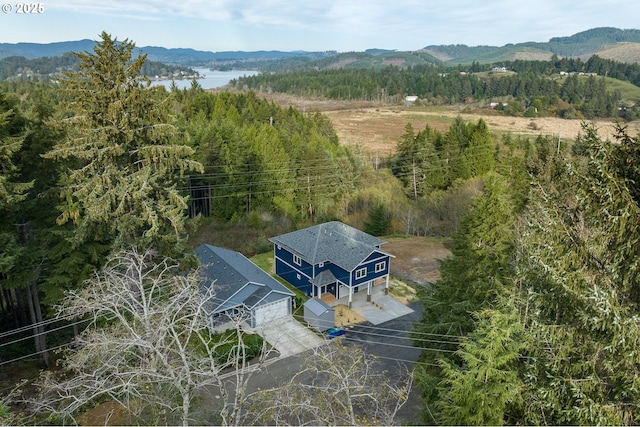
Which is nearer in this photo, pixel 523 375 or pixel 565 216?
pixel 565 216

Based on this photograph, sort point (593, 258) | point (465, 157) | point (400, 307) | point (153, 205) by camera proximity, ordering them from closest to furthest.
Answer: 1. point (593, 258)
2. point (153, 205)
3. point (400, 307)
4. point (465, 157)

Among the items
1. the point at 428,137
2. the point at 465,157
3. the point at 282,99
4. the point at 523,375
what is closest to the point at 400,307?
the point at 523,375

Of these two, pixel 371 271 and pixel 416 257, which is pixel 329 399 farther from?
pixel 416 257

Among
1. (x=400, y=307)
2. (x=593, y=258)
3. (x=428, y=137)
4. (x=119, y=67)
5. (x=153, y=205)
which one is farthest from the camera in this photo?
(x=428, y=137)

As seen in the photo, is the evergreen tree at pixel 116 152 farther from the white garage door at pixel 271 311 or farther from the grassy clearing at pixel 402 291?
the grassy clearing at pixel 402 291

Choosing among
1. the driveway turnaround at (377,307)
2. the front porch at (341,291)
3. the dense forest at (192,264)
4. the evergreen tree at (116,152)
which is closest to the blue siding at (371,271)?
the front porch at (341,291)

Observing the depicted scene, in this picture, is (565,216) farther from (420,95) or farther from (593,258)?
(420,95)

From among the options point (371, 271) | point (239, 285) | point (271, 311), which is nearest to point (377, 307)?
point (371, 271)

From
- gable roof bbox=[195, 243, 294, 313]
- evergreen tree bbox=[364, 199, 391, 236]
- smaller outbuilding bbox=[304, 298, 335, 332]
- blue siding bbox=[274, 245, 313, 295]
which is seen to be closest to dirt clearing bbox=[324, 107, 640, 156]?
evergreen tree bbox=[364, 199, 391, 236]
